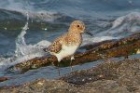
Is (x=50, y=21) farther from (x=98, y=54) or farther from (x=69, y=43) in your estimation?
(x=69, y=43)

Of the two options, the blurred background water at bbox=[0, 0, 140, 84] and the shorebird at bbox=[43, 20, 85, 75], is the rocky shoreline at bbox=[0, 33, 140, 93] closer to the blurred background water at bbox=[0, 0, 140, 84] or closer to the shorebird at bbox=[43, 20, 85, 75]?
the shorebird at bbox=[43, 20, 85, 75]

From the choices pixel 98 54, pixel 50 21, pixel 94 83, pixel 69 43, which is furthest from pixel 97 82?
pixel 50 21

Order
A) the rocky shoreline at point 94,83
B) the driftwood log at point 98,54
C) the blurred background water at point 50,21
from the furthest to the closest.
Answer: the blurred background water at point 50,21 → the driftwood log at point 98,54 → the rocky shoreline at point 94,83

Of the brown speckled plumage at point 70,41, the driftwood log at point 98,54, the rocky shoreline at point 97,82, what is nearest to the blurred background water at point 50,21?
the driftwood log at point 98,54

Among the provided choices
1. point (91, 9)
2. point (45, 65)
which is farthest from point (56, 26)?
point (45, 65)

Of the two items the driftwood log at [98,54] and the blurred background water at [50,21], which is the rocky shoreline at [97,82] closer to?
the driftwood log at [98,54]

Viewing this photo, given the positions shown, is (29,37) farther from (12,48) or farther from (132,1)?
(132,1)

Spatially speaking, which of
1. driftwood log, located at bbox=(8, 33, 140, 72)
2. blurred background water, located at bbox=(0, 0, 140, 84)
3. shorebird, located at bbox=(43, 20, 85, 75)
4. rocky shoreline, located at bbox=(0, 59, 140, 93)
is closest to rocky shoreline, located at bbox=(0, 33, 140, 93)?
rocky shoreline, located at bbox=(0, 59, 140, 93)
